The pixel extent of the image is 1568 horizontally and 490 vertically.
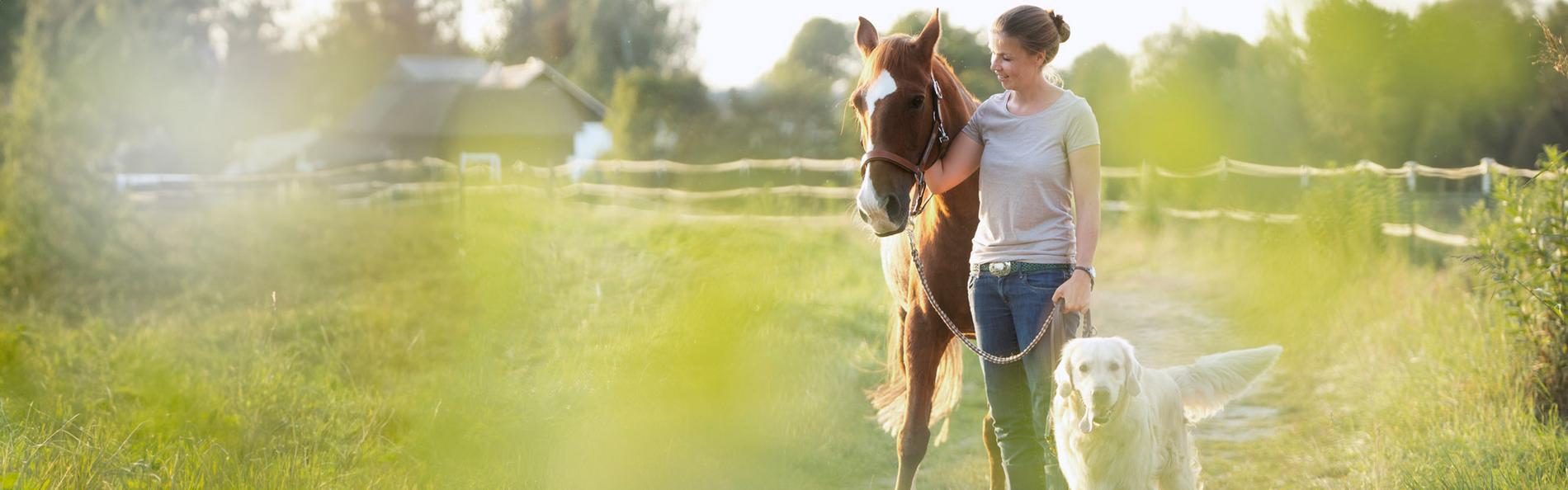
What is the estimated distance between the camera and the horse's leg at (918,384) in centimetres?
365

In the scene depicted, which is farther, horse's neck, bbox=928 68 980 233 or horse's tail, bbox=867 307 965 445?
horse's tail, bbox=867 307 965 445

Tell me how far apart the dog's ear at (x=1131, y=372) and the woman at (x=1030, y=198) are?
0.14 metres

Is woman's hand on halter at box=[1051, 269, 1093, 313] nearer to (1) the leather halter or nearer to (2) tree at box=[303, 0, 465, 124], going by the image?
(1) the leather halter

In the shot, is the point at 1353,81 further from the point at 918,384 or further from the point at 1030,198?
the point at 1030,198

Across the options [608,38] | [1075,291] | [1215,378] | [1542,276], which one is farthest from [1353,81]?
[608,38]

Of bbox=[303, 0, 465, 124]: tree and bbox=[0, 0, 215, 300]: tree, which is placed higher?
bbox=[303, 0, 465, 124]: tree

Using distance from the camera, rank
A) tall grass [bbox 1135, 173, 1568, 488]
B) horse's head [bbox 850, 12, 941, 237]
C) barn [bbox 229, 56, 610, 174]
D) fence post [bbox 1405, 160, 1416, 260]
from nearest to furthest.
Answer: horse's head [bbox 850, 12, 941, 237] → tall grass [bbox 1135, 173, 1568, 488] → fence post [bbox 1405, 160, 1416, 260] → barn [bbox 229, 56, 610, 174]

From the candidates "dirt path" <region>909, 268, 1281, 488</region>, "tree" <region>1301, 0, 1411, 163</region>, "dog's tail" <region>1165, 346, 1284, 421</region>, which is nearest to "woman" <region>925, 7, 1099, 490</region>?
"dog's tail" <region>1165, 346, 1284, 421</region>

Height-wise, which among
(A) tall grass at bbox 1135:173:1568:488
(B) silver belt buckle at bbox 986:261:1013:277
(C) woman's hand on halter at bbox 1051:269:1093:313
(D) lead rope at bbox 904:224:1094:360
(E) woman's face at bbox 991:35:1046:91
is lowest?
(A) tall grass at bbox 1135:173:1568:488

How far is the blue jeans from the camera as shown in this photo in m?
3.00

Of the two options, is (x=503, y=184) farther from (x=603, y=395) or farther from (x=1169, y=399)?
(x=1169, y=399)

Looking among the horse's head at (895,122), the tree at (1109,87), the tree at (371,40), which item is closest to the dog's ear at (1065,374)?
the horse's head at (895,122)

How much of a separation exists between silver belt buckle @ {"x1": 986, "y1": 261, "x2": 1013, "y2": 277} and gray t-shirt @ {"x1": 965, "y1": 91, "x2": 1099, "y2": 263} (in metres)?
0.02

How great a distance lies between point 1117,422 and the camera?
300 cm
